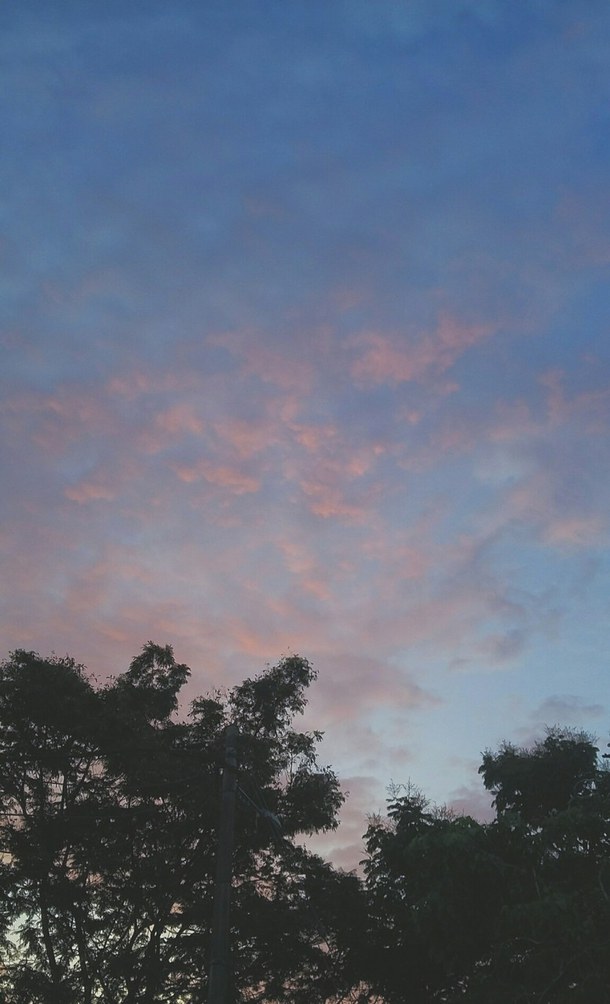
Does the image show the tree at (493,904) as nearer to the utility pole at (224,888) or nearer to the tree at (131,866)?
the tree at (131,866)

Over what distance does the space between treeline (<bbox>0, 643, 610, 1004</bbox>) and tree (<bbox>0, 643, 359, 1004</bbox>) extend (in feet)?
0.13

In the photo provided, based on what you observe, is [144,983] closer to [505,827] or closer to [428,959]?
[428,959]

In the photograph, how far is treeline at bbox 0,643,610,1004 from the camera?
17.2 meters

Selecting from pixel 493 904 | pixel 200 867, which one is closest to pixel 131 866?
pixel 200 867

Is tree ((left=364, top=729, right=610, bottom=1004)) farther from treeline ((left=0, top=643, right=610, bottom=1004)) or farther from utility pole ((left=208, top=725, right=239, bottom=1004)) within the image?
utility pole ((left=208, top=725, right=239, bottom=1004))

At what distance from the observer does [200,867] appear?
2030cm

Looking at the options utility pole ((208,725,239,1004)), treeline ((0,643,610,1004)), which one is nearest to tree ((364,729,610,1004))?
treeline ((0,643,610,1004))

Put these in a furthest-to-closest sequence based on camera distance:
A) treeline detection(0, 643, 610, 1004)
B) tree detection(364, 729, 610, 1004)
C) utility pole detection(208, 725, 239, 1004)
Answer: treeline detection(0, 643, 610, 1004) < tree detection(364, 729, 610, 1004) < utility pole detection(208, 725, 239, 1004)

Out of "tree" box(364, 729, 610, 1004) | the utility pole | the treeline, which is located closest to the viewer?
the utility pole

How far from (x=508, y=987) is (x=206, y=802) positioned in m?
8.34

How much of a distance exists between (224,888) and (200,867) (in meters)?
11.0

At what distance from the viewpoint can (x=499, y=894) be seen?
16.5 m

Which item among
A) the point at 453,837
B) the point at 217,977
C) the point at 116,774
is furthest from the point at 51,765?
the point at 217,977

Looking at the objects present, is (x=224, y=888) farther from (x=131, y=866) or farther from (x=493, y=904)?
(x=131, y=866)
